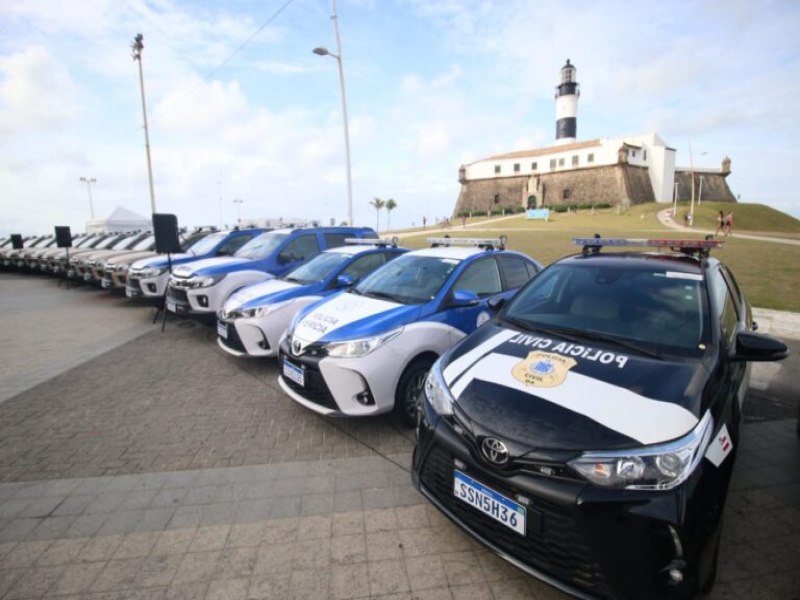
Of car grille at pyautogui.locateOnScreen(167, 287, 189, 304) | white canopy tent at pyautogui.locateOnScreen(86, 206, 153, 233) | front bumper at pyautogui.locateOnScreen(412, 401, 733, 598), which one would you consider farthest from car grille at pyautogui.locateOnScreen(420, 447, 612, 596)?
white canopy tent at pyautogui.locateOnScreen(86, 206, 153, 233)

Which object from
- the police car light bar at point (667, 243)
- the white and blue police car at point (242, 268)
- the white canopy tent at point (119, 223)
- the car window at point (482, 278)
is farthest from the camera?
the white canopy tent at point (119, 223)

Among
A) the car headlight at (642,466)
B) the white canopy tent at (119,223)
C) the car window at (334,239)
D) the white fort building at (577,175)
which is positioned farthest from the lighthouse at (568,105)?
the car headlight at (642,466)

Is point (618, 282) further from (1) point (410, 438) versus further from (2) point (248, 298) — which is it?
(2) point (248, 298)

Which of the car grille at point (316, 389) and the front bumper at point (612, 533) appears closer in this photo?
the front bumper at point (612, 533)

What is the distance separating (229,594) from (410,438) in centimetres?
189

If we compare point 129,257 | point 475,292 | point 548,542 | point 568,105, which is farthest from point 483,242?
point 568,105

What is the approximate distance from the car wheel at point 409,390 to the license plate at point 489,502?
1533mm

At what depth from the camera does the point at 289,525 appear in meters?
2.69

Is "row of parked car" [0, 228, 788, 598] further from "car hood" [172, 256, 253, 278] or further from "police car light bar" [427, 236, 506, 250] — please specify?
→ "car hood" [172, 256, 253, 278]

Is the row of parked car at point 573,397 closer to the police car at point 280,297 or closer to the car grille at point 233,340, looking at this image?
the police car at point 280,297

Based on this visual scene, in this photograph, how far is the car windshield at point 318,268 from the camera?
6.09 m

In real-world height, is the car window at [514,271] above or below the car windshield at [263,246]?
below

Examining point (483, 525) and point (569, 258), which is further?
point (569, 258)

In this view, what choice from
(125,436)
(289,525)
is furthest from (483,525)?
(125,436)
